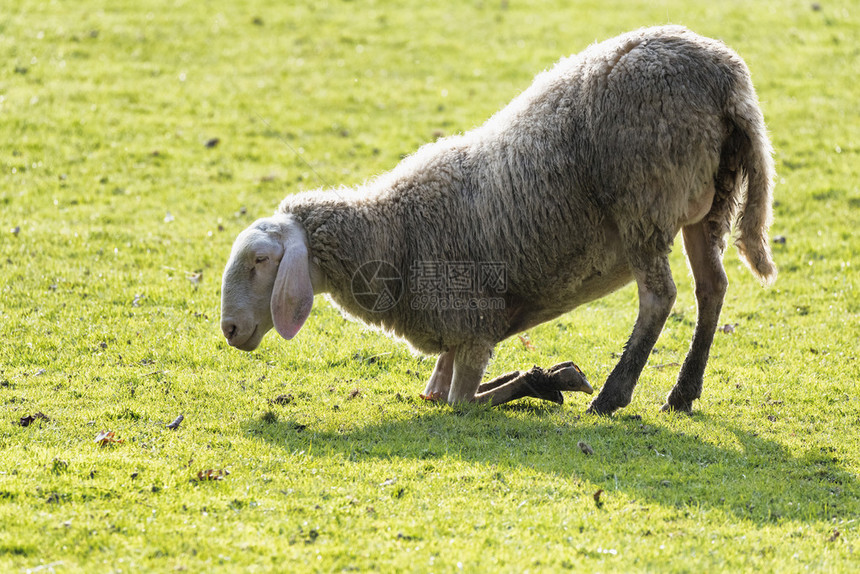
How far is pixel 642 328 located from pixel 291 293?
2.59 meters

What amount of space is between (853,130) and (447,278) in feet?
32.5

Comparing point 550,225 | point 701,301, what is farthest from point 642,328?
point 550,225

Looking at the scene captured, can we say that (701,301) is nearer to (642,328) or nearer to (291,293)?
(642,328)

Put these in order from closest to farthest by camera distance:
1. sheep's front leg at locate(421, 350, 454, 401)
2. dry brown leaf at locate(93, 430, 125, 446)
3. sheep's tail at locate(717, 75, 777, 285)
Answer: dry brown leaf at locate(93, 430, 125, 446)
sheep's tail at locate(717, 75, 777, 285)
sheep's front leg at locate(421, 350, 454, 401)

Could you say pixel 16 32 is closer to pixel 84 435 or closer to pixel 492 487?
pixel 84 435

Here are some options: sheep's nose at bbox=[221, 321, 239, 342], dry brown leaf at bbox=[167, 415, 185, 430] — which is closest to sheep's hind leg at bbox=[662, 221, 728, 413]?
sheep's nose at bbox=[221, 321, 239, 342]

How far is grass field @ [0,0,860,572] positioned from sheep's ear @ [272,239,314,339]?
678 millimetres

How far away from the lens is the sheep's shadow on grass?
536 cm

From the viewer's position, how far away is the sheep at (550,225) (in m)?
6.27

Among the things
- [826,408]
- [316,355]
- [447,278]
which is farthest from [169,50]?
[826,408]

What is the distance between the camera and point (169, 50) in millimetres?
17141

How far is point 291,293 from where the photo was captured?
664 cm

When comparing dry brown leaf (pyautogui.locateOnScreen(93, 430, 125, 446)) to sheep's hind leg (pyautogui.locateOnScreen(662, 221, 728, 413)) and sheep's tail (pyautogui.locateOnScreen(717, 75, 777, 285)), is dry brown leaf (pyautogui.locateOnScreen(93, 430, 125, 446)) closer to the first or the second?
sheep's hind leg (pyautogui.locateOnScreen(662, 221, 728, 413))

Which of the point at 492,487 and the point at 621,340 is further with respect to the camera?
the point at 621,340
